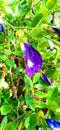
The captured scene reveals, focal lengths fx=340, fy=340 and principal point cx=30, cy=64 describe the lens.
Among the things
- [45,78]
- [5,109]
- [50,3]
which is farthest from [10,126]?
[50,3]

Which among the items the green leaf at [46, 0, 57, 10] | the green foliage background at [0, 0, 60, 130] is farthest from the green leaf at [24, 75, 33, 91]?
the green leaf at [46, 0, 57, 10]

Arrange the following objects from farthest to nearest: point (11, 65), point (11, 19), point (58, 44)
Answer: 1. point (11, 19)
2. point (11, 65)
3. point (58, 44)

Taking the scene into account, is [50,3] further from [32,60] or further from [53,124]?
[53,124]

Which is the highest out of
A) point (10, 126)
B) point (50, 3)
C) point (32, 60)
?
point (50, 3)

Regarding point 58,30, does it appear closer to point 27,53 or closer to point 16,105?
point 27,53

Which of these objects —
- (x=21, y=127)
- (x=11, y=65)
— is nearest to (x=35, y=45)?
(x=11, y=65)

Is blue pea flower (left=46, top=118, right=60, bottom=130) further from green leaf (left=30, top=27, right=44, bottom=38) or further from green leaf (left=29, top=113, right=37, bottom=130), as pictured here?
green leaf (left=30, top=27, right=44, bottom=38)

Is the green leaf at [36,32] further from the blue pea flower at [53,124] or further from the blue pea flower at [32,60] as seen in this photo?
the blue pea flower at [53,124]

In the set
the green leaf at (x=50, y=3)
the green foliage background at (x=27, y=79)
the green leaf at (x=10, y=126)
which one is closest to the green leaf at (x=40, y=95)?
the green foliage background at (x=27, y=79)
